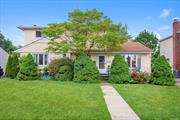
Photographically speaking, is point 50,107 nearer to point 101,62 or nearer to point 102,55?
point 102,55

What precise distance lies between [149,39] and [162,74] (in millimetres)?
37456

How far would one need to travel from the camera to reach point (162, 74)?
1859 centimetres

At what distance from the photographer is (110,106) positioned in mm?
9648

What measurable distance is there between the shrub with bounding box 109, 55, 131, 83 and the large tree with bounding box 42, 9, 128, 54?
2.29m

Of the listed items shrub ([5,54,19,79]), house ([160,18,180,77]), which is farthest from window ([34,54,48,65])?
house ([160,18,180,77])

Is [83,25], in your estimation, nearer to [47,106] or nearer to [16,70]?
[16,70]

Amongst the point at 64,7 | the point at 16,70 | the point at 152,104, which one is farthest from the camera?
Answer: the point at 64,7

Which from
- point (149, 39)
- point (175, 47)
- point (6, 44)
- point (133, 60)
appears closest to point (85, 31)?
point (133, 60)

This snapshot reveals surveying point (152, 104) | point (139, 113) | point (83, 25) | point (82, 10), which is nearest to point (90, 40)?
point (83, 25)

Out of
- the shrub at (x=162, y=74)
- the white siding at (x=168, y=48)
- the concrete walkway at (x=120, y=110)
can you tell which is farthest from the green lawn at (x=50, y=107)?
the white siding at (x=168, y=48)

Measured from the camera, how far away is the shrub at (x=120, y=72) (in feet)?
62.6

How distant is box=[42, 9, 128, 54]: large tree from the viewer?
811 inches

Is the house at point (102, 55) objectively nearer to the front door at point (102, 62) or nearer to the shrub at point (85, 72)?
the front door at point (102, 62)

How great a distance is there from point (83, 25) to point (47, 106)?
1264 cm
